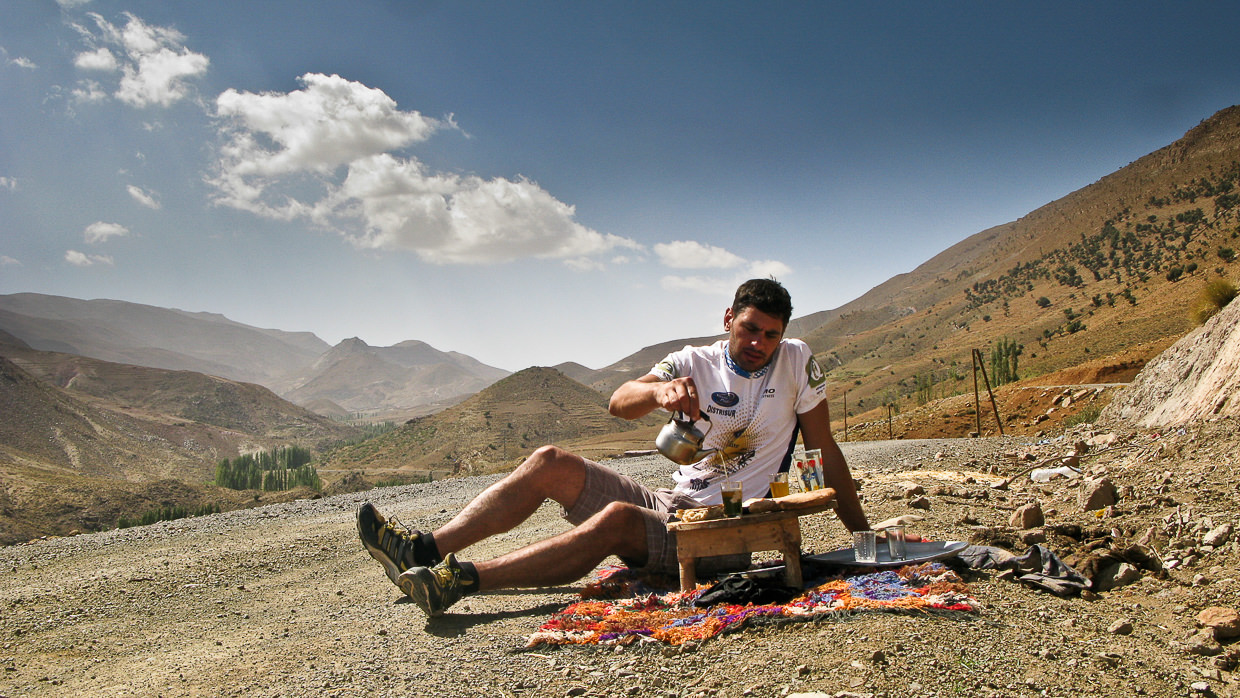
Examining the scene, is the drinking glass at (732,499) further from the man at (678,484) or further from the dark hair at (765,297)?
the dark hair at (765,297)

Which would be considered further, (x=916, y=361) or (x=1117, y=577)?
(x=916, y=361)

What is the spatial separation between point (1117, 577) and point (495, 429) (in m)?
56.4

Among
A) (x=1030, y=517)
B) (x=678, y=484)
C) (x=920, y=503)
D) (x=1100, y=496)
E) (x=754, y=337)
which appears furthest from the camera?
(x=920, y=503)

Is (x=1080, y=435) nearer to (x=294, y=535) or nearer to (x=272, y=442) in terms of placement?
(x=294, y=535)

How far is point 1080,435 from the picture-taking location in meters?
12.2

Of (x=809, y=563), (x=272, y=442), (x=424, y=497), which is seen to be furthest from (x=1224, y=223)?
(x=272, y=442)

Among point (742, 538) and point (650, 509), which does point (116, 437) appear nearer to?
point (650, 509)

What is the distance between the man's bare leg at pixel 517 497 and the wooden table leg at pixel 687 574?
41cm

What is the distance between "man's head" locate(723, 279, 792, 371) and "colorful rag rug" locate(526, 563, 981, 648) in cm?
129

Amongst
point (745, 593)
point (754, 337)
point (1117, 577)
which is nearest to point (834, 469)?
A: point (754, 337)

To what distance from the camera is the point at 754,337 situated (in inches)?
156

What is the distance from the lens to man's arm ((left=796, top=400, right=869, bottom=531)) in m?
3.94

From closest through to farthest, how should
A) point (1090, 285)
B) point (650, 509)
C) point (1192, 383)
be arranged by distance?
point (650, 509) < point (1192, 383) < point (1090, 285)

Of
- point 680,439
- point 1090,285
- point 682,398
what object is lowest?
point 680,439
